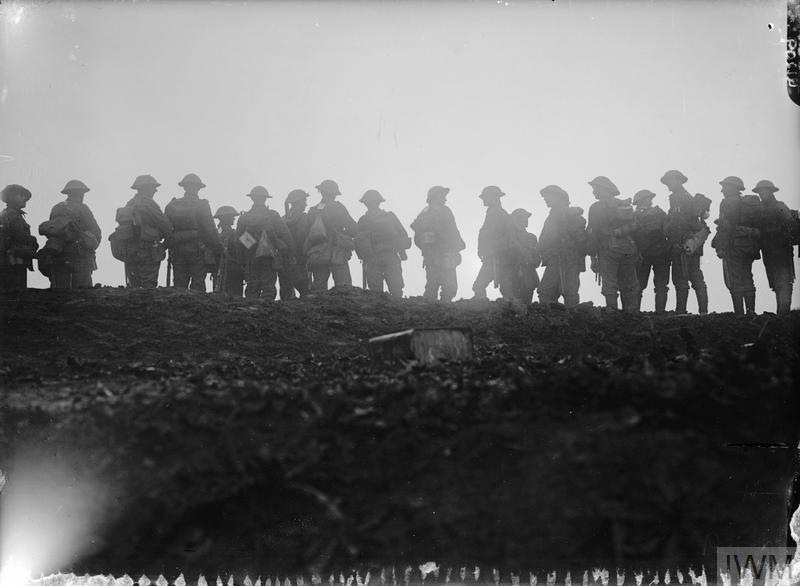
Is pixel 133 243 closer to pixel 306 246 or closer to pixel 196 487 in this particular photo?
pixel 306 246

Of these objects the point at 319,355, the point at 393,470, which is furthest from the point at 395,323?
the point at 393,470

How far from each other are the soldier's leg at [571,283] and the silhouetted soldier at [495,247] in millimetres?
922

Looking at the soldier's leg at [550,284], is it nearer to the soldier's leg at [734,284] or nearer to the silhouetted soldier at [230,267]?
the soldier's leg at [734,284]

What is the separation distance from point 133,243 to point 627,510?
32.5 feet

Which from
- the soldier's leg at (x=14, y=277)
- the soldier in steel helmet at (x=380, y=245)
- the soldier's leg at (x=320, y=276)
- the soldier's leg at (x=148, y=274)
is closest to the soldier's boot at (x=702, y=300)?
the soldier in steel helmet at (x=380, y=245)

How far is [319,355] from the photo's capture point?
8.88 metres

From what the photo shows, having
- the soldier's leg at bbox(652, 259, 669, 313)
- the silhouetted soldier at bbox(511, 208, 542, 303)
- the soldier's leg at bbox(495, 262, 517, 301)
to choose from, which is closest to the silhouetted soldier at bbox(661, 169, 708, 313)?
the soldier's leg at bbox(652, 259, 669, 313)

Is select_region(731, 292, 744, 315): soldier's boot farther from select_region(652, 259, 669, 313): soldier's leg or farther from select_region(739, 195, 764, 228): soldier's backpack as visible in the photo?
select_region(739, 195, 764, 228): soldier's backpack

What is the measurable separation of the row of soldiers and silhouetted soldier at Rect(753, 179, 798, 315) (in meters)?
0.02

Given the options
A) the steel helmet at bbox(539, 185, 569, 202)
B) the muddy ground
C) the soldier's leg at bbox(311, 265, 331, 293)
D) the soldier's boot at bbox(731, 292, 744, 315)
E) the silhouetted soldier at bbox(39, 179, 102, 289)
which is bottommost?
the muddy ground

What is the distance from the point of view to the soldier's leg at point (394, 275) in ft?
42.8

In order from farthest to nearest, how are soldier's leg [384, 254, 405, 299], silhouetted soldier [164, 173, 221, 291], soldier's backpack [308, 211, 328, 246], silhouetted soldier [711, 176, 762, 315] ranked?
soldier's leg [384, 254, 405, 299] → soldier's backpack [308, 211, 328, 246] → silhouetted soldier [164, 173, 221, 291] → silhouetted soldier [711, 176, 762, 315]

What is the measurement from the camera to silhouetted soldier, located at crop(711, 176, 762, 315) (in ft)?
38.8

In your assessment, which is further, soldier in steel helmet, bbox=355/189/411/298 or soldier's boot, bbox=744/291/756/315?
soldier in steel helmet, bbox=355/189/411/298
